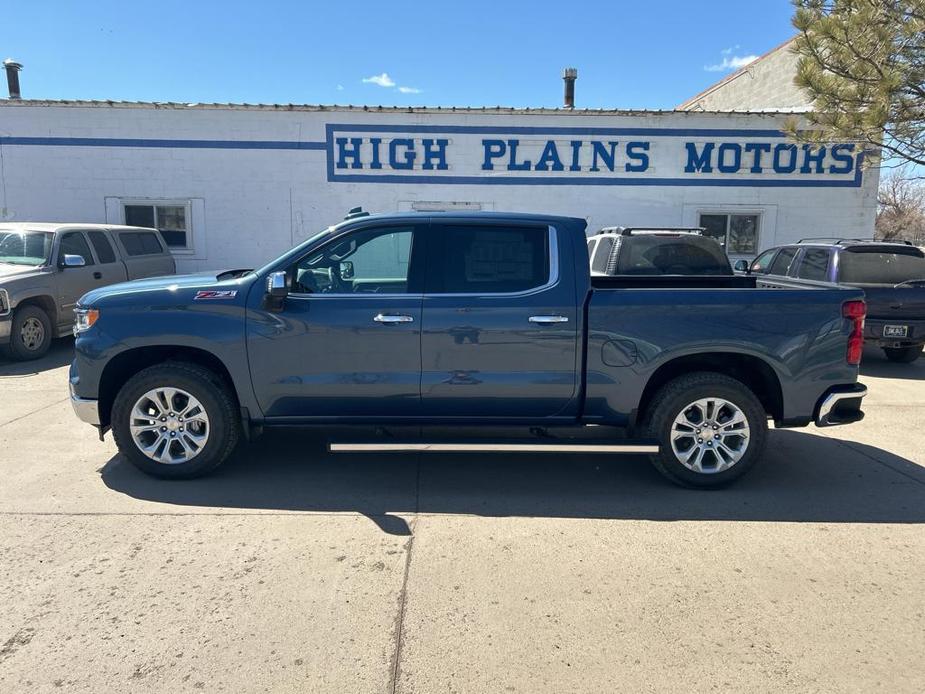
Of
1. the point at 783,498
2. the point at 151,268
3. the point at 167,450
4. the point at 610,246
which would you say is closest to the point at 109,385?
the point at 167,450

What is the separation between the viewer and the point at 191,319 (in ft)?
15.1

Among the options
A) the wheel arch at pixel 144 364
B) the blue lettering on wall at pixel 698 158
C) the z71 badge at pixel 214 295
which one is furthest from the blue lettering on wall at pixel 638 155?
the wheel arch at pixel 144 364

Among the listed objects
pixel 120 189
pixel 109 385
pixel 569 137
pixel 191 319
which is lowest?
pixel 109 385

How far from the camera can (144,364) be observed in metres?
4.92

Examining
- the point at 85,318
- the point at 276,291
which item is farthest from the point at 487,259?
the point at 85,318

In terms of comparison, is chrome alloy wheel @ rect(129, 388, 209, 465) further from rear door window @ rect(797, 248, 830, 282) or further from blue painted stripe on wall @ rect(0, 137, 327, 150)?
blue painted stripe on wall @ rect(0, 137, 327, 150)

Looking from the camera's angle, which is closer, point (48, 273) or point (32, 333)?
point (32, 333)

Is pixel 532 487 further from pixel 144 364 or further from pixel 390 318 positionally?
pixel 144 364

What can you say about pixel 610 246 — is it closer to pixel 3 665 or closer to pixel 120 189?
pixel 3 665

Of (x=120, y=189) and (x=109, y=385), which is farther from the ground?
(x=120, y=189)

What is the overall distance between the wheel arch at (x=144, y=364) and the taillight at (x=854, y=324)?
4310 millimetres

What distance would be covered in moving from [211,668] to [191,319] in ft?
8.36

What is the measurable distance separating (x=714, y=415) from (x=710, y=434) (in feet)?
0.45

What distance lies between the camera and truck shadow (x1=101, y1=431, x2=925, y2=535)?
4371mm
